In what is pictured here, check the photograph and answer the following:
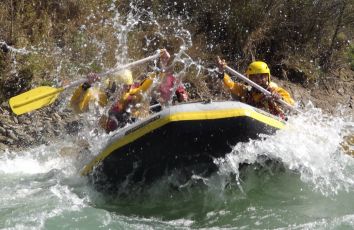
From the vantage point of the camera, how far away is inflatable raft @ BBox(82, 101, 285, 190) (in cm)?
474

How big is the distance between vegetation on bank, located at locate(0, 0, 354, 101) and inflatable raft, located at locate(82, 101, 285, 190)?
3725 millimetres

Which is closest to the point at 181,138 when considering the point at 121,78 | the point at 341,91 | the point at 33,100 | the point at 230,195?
the point at 230,195

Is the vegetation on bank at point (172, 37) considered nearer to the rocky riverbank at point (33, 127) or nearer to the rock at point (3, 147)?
the rocky riverbank at point (33, 127)

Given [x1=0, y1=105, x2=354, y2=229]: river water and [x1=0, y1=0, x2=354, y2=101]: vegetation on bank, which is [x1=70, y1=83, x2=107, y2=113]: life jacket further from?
[x1=0, y1=0, x2=354, y2=101]: vegetation on bank

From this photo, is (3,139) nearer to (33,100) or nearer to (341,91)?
(33,100)

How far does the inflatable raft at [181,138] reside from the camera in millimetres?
4742

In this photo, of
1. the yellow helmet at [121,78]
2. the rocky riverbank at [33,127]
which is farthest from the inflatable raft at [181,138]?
the rocky riverbank at [33,127]

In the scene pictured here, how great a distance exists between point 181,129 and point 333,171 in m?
1.82

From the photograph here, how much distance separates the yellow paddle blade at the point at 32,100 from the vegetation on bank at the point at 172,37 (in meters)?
2.11

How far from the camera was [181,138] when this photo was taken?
4750 millimetres

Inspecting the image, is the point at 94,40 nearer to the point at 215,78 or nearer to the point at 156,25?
the point at 156,25

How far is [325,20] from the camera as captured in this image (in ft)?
36.2

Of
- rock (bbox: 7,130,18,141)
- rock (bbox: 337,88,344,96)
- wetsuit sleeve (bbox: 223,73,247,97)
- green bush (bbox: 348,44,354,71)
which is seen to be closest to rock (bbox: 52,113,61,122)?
rock (bbox: 7,130,18,141)

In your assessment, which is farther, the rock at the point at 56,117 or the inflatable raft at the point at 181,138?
the rock at the point at 56,117
